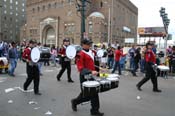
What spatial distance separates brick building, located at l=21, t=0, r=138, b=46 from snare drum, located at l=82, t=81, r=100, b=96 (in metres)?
63.9

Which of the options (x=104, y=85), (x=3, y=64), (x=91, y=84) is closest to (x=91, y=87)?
(x=91, y=84)

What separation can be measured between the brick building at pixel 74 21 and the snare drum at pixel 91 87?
63894 millimetres

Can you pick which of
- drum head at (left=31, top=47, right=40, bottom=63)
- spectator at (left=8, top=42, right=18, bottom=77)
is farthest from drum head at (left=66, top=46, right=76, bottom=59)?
spectator at (left=8, top=42, right=18, bottom=77)

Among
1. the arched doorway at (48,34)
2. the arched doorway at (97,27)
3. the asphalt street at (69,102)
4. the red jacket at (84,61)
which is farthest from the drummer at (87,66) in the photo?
the arched doorway at (48,34)

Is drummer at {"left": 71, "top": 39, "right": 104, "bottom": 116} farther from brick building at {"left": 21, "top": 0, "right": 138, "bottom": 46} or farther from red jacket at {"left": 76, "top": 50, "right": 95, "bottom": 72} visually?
brick building at {"left": 21, "top": 0, "right": 138, "bottom": 46}

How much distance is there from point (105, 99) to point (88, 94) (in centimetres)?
248

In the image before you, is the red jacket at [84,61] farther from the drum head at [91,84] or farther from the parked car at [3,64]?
the parked car at [3,64]

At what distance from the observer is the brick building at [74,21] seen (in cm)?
7288

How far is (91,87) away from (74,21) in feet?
239

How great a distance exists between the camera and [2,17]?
367 ft

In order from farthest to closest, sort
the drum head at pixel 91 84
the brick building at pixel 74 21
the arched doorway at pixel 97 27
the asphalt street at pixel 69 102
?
the brick building at pixel 74 21
the arched doorway at pixel 97 27
the asphalt street at pixel 69 102
the drum head at pixel 91 84

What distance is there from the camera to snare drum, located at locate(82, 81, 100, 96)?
254 inches

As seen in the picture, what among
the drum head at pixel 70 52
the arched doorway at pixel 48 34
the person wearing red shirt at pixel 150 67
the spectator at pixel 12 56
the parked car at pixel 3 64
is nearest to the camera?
the person wearing red shirt at pixel 150 67

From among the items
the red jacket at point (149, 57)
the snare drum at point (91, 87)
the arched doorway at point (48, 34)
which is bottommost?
the snare drum at point (91, 87)
